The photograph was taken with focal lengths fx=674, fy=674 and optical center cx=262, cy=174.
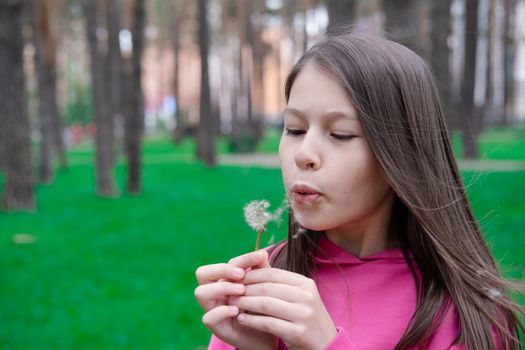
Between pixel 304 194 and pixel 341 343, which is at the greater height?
pixel 304 194

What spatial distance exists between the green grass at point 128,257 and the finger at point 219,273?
28.9 inches

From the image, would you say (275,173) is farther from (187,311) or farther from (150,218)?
(187,311)

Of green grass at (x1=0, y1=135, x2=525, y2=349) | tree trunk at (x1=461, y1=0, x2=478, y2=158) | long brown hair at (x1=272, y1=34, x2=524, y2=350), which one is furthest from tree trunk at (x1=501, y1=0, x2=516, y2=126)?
long brown hair at (x1=272, y1=34, x2=524, y2=350)

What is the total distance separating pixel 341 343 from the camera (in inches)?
51.5

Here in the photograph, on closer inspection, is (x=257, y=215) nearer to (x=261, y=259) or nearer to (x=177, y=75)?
(x=261, y=259)

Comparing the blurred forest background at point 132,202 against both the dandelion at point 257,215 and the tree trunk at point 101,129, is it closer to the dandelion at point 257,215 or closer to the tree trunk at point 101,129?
the tree trunk at point 101,129

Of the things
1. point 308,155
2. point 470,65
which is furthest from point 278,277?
point 470,65

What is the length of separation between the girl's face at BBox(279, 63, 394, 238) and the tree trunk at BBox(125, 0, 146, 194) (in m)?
12.3

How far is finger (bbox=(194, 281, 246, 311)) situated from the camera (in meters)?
1.33

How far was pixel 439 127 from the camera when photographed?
5.14ft

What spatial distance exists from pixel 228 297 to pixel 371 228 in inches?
16.4

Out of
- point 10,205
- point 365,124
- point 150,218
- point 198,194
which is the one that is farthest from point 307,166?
point 198,194

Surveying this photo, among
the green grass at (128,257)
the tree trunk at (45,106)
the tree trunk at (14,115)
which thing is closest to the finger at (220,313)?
the green grass at (128,257)

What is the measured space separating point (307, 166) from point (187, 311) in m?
4.23
